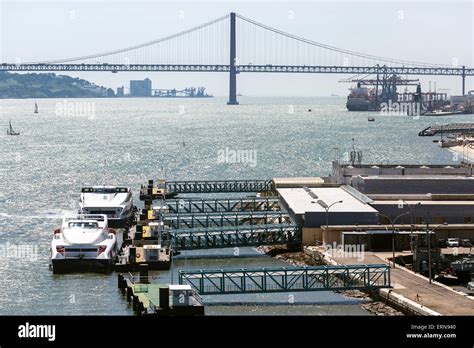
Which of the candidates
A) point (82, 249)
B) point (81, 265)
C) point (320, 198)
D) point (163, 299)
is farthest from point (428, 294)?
point (320, 198)

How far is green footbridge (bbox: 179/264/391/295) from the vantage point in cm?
4341

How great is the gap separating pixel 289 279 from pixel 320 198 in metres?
20.1

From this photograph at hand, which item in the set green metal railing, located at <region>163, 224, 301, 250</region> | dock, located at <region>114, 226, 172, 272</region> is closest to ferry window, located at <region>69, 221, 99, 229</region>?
dock, located at <region>114, 226, 172, 272</region>

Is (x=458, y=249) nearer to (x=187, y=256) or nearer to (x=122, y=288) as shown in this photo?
(x=187, y=256)

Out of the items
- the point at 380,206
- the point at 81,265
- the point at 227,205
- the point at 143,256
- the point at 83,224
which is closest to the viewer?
the point at 81,265

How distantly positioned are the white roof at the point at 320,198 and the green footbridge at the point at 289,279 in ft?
43.2

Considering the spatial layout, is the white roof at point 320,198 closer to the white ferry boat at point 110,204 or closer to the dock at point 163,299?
the white ferry boat at point 110,204

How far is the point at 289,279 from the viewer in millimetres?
45969

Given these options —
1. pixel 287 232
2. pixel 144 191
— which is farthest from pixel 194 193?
pixel 287 232

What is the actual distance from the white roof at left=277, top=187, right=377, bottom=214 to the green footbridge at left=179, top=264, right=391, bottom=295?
43.2 ft

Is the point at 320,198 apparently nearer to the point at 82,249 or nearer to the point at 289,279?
the point at 82,249

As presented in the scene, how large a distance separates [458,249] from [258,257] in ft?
32.0

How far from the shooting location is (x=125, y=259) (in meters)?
51.7

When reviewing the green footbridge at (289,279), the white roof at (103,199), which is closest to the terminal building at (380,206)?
the green footbridge at (289,279)
